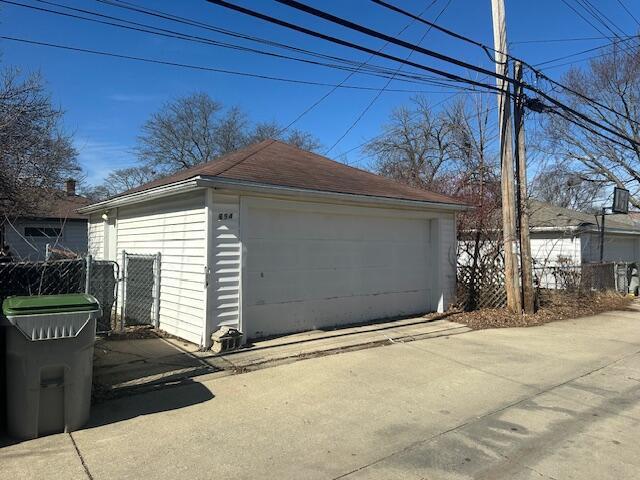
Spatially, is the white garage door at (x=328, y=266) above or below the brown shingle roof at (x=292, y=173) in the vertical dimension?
below

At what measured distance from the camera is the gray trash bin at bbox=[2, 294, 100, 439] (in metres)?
4.00

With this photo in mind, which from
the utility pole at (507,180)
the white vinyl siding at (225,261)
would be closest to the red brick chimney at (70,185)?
the white vinyl siding at (225,261)

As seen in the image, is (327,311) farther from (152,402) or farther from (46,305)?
(46,305)

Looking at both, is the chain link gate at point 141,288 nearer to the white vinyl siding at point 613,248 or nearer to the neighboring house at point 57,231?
the neighboring house at point 57,231

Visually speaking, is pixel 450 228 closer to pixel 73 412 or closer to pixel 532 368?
pixel 532 368

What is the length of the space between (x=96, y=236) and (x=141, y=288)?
16.2 ft

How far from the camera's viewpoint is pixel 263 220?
8.35 m

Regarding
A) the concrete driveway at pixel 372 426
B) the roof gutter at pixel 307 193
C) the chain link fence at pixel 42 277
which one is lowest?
the concrete driveway at pixel 372 426

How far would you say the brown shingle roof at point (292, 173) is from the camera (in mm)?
8203

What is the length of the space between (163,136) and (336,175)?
30.7 meters

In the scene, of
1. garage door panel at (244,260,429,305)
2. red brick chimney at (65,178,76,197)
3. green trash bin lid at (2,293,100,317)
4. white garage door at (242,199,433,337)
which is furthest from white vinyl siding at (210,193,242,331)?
red brick chimney at (65,178,76,197)

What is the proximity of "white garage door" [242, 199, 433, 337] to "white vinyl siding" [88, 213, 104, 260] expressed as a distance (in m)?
6.89

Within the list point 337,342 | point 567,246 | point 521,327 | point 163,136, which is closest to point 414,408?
point 337,342

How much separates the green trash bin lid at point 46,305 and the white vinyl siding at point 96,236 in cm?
935
